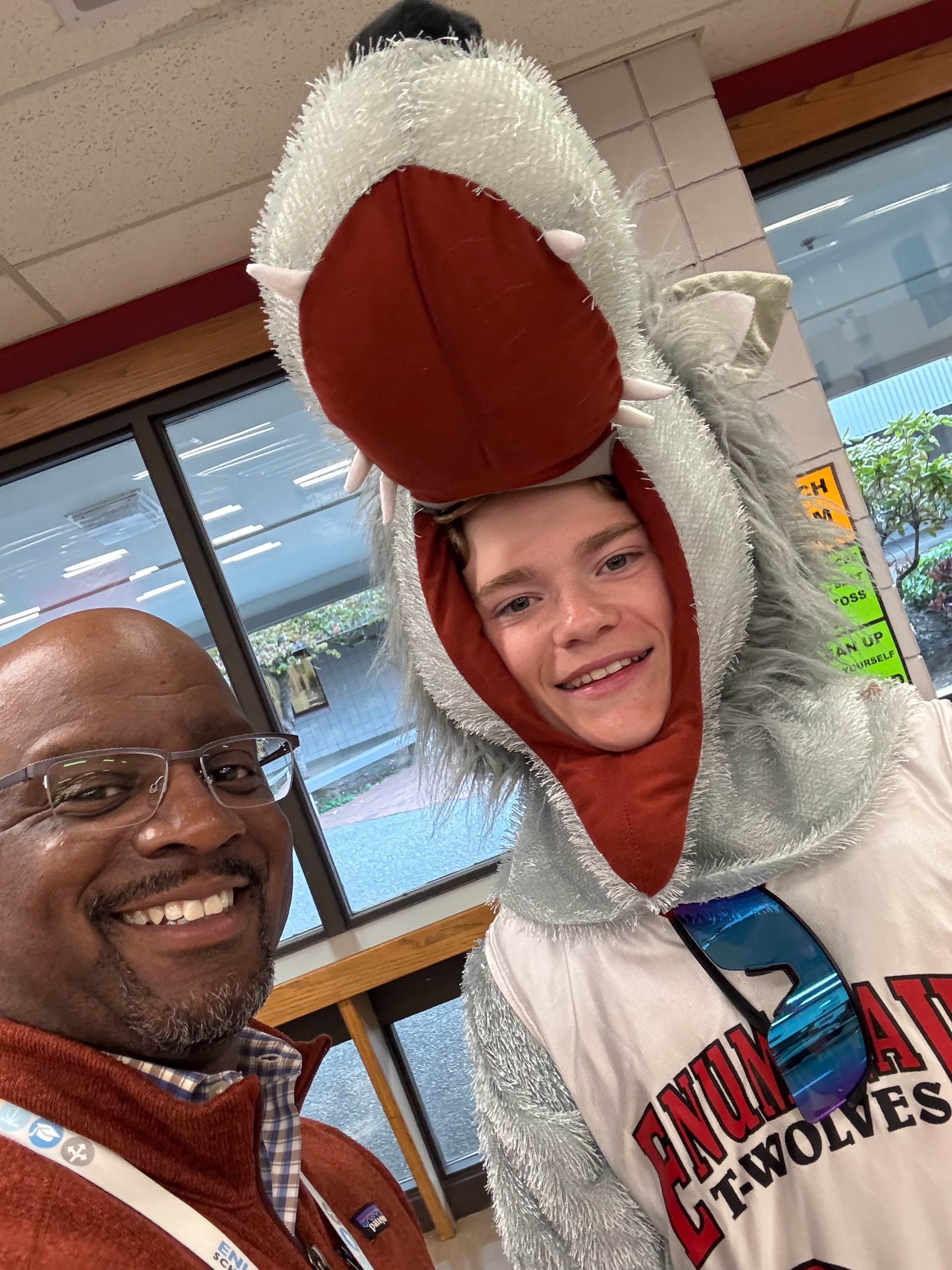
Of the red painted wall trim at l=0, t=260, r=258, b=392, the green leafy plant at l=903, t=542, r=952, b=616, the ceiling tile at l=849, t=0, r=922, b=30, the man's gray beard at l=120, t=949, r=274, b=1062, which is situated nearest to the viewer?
the man's gray beard at l=120, t=949, r=274, b=1062

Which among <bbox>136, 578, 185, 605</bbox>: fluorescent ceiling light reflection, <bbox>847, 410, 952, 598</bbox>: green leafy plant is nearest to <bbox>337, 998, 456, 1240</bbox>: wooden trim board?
<bbox>136, 578, 185, 605</bbox>: fluorescent ceiling light reflection

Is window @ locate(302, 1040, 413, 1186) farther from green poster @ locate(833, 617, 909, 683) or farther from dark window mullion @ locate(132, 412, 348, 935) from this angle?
green poster @ locate(833, 617, 909, 683)

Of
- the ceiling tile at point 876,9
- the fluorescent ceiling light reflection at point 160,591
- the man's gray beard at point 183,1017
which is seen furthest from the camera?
the fluorescent ceiling light reflection at point 160,591

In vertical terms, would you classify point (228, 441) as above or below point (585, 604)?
above

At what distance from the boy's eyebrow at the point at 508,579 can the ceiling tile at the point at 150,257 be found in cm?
178

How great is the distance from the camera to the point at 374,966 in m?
2.39

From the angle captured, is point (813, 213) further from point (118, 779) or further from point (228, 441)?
point (118, 779)

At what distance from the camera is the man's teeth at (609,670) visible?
2.67 ft

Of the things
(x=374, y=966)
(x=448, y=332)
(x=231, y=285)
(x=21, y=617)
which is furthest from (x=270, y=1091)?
(x=21, y=617)

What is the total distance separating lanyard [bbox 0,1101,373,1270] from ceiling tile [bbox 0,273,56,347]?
2244 mm

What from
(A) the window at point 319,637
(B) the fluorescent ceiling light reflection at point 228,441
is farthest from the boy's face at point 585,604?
(B) the fluorescent ceiling light reflection at point 228,441

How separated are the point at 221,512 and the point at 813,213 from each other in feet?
6.79

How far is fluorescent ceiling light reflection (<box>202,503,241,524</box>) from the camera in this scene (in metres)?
2.83

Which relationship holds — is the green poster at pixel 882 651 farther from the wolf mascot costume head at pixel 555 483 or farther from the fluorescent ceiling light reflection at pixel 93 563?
the fluorescent ceiling light reflection at pixel 93 563
